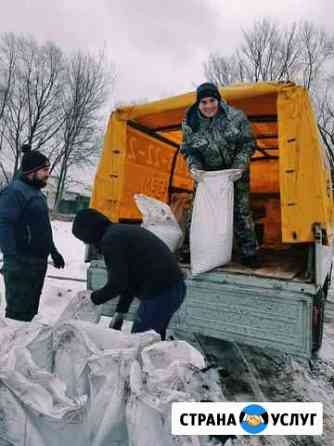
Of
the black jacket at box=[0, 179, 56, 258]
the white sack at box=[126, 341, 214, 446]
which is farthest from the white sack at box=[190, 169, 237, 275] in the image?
the black jacket at box=[0, 179, 56, 258]

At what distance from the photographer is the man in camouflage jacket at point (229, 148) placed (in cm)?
333

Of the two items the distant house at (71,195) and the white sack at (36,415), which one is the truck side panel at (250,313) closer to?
the white sack at (36,415)

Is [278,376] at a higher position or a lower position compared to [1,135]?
lower

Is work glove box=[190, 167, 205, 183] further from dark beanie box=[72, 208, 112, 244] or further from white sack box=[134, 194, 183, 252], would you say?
dark beanie box=[72, 208, 112, 244]

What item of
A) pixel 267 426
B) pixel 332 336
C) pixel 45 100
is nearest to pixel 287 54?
pixel 45 100

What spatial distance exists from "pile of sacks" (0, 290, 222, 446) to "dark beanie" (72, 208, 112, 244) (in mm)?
703

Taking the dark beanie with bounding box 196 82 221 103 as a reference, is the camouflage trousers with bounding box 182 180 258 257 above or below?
below

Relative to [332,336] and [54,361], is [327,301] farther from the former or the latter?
[54,361]

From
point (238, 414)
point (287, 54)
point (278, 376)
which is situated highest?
point (287, 54)

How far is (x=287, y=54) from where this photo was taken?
78.3ft

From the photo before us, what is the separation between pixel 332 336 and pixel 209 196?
2.55 m

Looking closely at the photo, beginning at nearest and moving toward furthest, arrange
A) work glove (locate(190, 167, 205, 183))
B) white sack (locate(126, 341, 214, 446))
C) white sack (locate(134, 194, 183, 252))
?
white sack (locate(126, 341, 214, 446)), work glove (locate(190, 167, 205, 183)), white sack (locate(134, 194, 183, 252))

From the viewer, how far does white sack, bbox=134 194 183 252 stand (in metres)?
3.60

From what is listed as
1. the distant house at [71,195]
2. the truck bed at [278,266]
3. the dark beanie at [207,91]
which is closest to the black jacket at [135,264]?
the truck bed at [278,266]
